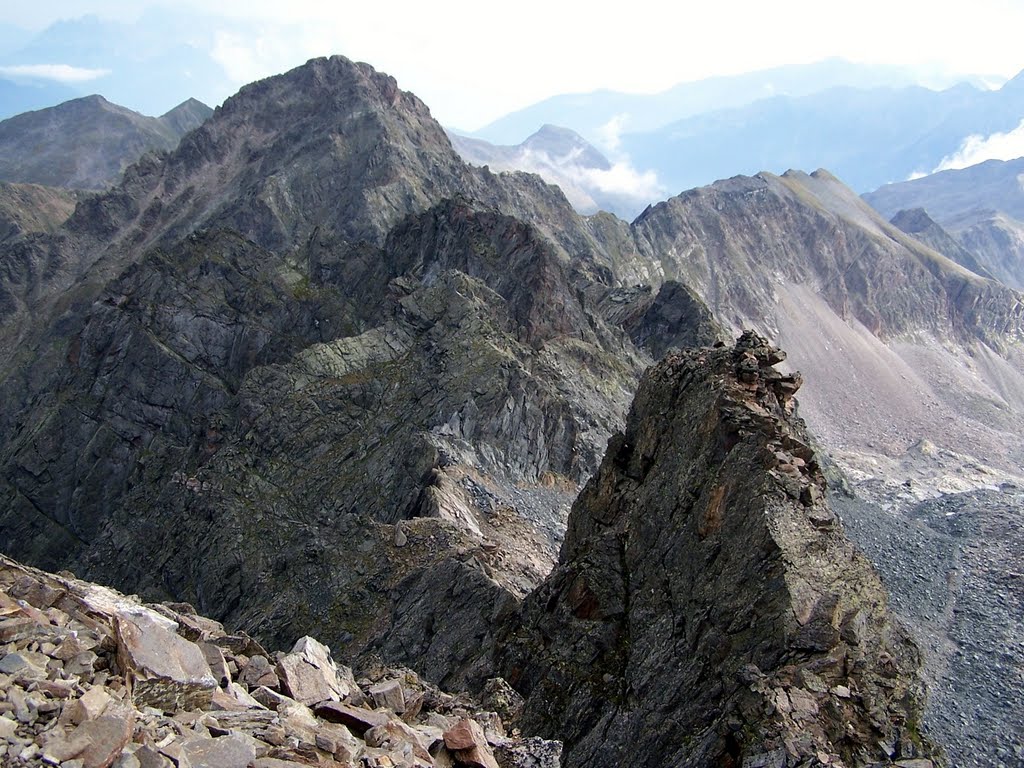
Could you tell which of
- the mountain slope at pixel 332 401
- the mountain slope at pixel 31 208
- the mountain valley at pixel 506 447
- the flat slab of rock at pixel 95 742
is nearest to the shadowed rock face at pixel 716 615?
the mountain valley at pixel 506 447

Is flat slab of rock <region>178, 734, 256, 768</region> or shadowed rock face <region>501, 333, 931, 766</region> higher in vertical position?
flat slab of rock <region>178, 734, 256, 768</region>

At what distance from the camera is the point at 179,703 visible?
1385 cm

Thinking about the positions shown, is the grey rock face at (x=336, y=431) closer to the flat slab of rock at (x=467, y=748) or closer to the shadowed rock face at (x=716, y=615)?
the shadowed rock face at (x=716, y=615)

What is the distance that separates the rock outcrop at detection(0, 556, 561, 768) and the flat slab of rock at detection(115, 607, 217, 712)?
0.07 ft

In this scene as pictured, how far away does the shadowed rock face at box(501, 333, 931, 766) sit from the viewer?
60.8ft

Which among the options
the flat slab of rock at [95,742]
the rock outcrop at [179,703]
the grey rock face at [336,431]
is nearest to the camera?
the flat slab of rock at [95,742]

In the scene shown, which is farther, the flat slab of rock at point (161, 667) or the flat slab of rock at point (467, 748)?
the flat slab of rock at point (467, 748)

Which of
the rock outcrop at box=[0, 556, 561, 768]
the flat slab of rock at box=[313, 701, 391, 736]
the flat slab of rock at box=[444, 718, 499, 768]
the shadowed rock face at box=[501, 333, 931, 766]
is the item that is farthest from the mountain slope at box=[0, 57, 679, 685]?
the flat slab of rock at box=[313, 701, 391, 736]

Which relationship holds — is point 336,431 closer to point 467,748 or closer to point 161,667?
point 467,748

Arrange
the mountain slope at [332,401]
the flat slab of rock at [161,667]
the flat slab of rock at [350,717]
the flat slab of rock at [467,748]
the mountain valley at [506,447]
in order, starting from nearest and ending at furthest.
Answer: the flat slab of rock at [161,667]
the flat slab of rock at [350,717]
the flat slab of rock at [467,748]
the mountain valley at [506,447]
the mountain slope at [332,401]

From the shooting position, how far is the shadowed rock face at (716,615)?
1853 centimetres

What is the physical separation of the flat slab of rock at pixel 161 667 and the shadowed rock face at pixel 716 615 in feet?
39.0

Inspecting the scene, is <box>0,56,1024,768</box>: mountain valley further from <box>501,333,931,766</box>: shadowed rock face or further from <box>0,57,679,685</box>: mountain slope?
<box>0,57,679,685</box>: mountain slope

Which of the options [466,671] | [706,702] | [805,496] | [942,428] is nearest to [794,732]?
[706,702]
